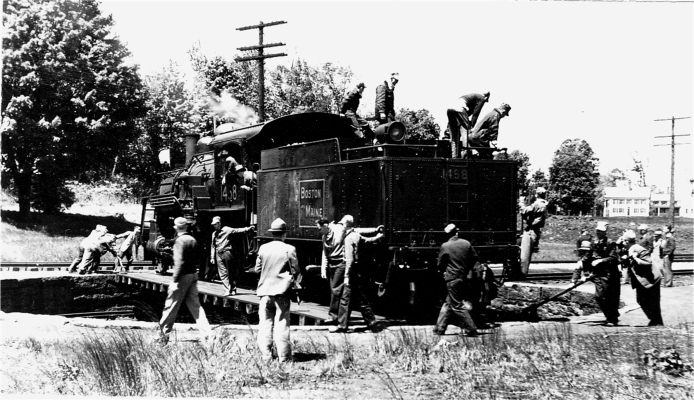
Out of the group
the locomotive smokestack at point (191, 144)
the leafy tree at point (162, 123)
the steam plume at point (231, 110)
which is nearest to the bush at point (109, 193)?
the leafy tree at point (162, 123)

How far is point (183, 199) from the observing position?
18.4m

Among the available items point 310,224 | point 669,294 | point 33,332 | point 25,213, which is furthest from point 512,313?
point 25,213

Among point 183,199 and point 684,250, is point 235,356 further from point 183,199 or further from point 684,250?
point 684,250

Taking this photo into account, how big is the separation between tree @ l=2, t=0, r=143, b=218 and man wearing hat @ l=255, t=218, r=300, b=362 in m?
8.69

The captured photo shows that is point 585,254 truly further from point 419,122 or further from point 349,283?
point 419,122

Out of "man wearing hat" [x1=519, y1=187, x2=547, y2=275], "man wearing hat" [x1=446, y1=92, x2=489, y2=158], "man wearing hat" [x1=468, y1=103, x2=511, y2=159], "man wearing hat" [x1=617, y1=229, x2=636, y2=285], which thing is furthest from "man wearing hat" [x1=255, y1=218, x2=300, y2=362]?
"man wearing hat" [x1=519, y1=187, x2=547, y2=275]

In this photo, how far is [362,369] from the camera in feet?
26.4

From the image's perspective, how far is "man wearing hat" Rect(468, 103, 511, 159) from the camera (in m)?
12.2

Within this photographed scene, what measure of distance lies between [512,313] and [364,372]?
269 inches

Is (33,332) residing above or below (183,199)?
below

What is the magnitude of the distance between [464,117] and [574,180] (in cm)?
5946

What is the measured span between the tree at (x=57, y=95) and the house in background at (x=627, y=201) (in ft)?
234

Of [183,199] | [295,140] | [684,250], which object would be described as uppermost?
[295,140]

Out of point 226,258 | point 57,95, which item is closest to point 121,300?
point 57,95
